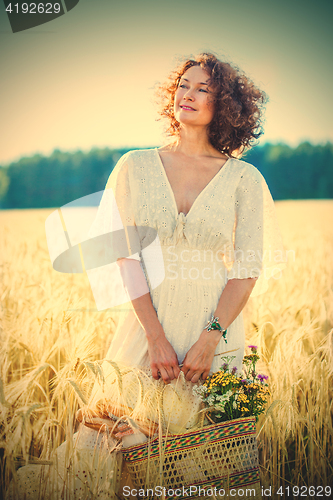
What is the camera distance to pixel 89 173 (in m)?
6.78

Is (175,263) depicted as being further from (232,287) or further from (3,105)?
(3,105)

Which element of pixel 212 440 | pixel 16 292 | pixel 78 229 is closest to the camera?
pixel 212 440

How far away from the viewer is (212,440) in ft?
4.48

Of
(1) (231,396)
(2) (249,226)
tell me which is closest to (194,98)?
(2) (249,226)

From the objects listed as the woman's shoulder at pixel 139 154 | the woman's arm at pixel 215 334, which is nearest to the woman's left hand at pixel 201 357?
the woman's arm at pixel 215 334

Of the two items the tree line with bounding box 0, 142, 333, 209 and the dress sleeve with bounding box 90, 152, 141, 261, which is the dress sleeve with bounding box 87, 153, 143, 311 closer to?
the dress sleeve with bounding box 90, 152, 141, 261

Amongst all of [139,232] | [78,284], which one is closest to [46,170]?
[78,284]

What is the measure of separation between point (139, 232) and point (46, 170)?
6.32 meters

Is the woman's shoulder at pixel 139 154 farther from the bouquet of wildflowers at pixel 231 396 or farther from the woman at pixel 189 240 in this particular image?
the bouquet of wildflowers at pixel 231 396

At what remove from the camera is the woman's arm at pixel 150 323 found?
1560 mm

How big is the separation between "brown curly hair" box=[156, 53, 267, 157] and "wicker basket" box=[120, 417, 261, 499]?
1.28m

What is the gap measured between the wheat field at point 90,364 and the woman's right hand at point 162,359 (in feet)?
0.87

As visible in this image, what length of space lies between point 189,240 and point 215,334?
0.42 metres

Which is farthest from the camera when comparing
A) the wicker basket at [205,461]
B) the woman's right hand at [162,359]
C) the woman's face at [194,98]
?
the woman's face at [194,98]
